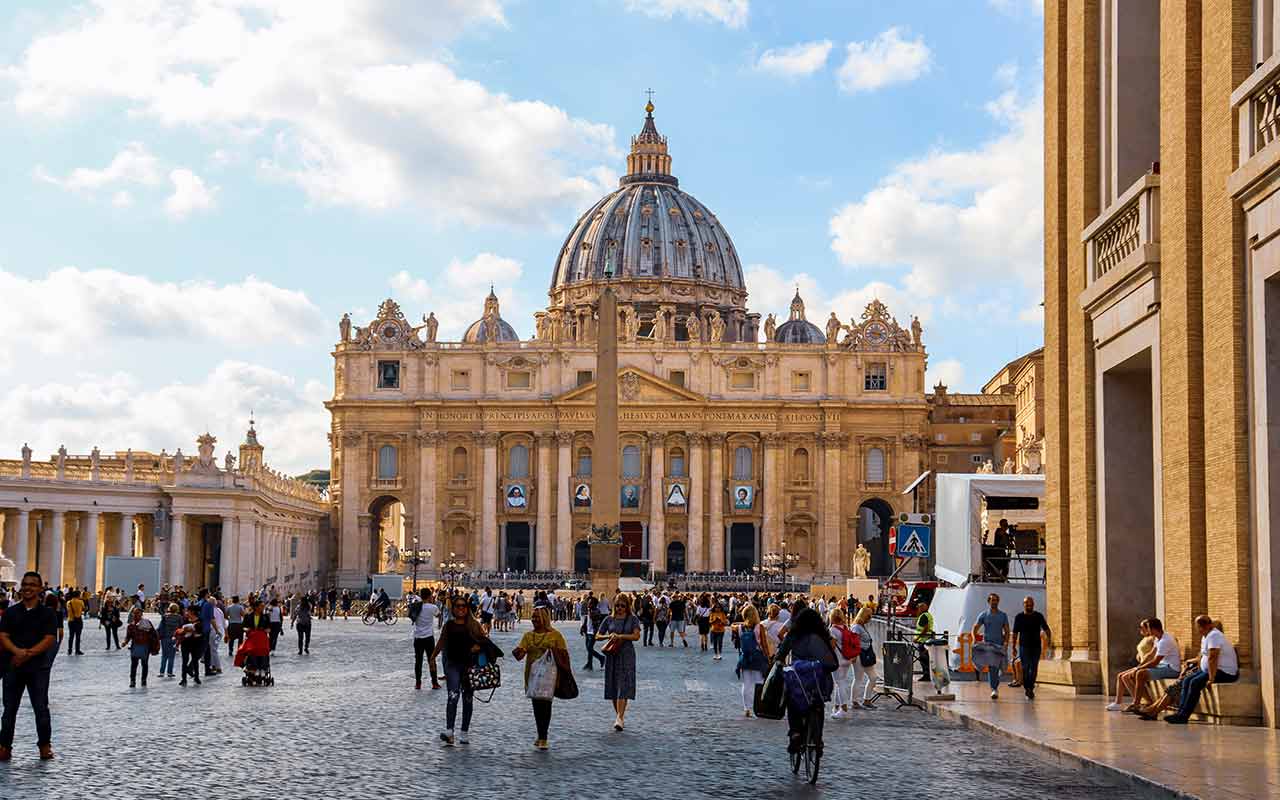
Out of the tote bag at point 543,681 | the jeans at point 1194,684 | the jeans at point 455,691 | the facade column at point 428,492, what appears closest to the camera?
the jeans at point 1194,684

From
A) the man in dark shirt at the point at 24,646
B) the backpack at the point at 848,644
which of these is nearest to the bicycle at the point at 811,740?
the man in dark shirt at the point at 24,646

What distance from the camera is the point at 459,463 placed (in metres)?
100

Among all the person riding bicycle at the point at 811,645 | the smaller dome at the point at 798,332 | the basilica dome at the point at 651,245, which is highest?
the basilica dome at the point at 651,245

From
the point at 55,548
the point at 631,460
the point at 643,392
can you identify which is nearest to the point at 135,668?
the point at 55,548

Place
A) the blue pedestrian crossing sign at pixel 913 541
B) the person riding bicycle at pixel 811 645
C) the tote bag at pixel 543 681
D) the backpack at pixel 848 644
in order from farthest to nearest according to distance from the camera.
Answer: the blue pedestrian crossing sign at pixel 913 541 < the backpack at pixel 848 644 < the tote bag at pixel 543 681 < the person riding bicycle at pixel 811 645

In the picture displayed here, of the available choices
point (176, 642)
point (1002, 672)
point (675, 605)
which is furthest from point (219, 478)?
point (1002, 672)

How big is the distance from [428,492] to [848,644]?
80.5 meters

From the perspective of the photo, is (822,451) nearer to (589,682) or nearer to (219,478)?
(219,478)

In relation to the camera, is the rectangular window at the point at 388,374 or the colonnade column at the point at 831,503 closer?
the colonnade column at the point at 831,503

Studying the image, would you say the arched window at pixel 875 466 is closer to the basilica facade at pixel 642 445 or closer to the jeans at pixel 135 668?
the basilica facade at pixel 642 445

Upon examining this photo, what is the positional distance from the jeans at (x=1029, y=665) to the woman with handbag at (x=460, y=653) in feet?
22.3

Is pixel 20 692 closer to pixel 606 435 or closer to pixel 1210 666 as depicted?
pixel 1210 666

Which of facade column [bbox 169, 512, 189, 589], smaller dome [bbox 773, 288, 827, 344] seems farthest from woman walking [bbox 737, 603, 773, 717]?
smaller dome [bbox 773, 288, 827, 344]

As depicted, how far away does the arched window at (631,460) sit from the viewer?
9888 centimetres
